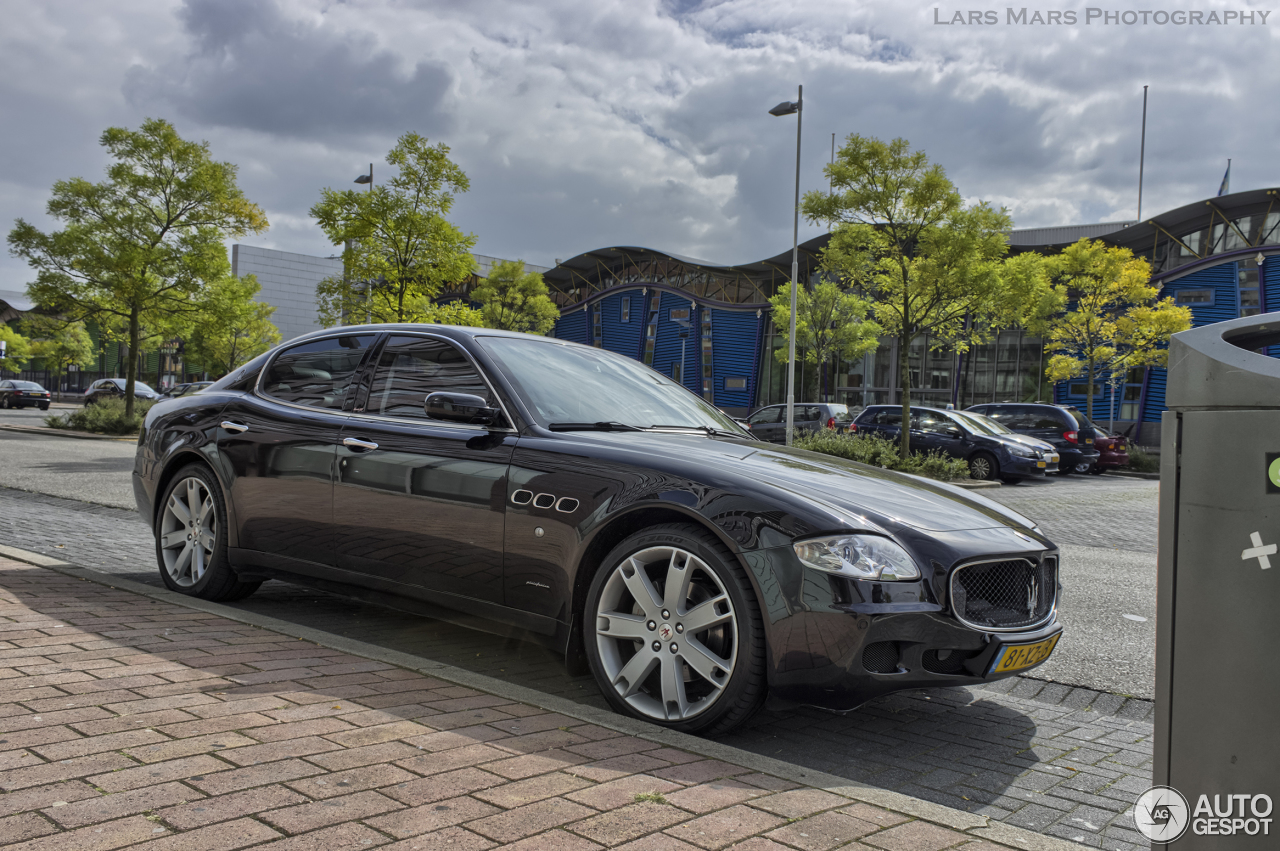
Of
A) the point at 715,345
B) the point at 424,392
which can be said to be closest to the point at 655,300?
the point at 715,345

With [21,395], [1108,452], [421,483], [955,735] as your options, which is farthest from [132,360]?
[955,735]

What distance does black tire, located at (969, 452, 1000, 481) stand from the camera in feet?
64.0

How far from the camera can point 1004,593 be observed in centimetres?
337

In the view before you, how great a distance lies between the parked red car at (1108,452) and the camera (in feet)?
75.7

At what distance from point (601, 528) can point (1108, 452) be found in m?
22.7

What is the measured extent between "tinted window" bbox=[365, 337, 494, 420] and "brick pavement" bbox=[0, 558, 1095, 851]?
1290 mm

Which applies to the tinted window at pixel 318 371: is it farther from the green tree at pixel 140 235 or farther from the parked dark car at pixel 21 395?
the parked dark car at pixel 21 395

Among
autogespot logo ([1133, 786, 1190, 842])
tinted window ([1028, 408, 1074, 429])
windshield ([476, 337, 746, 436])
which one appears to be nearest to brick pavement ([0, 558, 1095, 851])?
autogespot logo ([1133, 786, 1190, 842])

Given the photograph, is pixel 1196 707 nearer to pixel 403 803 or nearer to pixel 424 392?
pixel 403 803

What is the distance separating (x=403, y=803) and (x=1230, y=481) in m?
1.99

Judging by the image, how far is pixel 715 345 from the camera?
5066cm

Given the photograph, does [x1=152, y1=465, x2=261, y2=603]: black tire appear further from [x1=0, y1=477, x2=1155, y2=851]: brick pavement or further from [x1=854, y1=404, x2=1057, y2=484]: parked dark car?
[x1=854, y1=404, x2=1057, y2=484]: parked dark car

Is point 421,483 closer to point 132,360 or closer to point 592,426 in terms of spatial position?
point 592,426

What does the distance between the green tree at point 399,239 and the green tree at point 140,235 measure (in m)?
5.72
